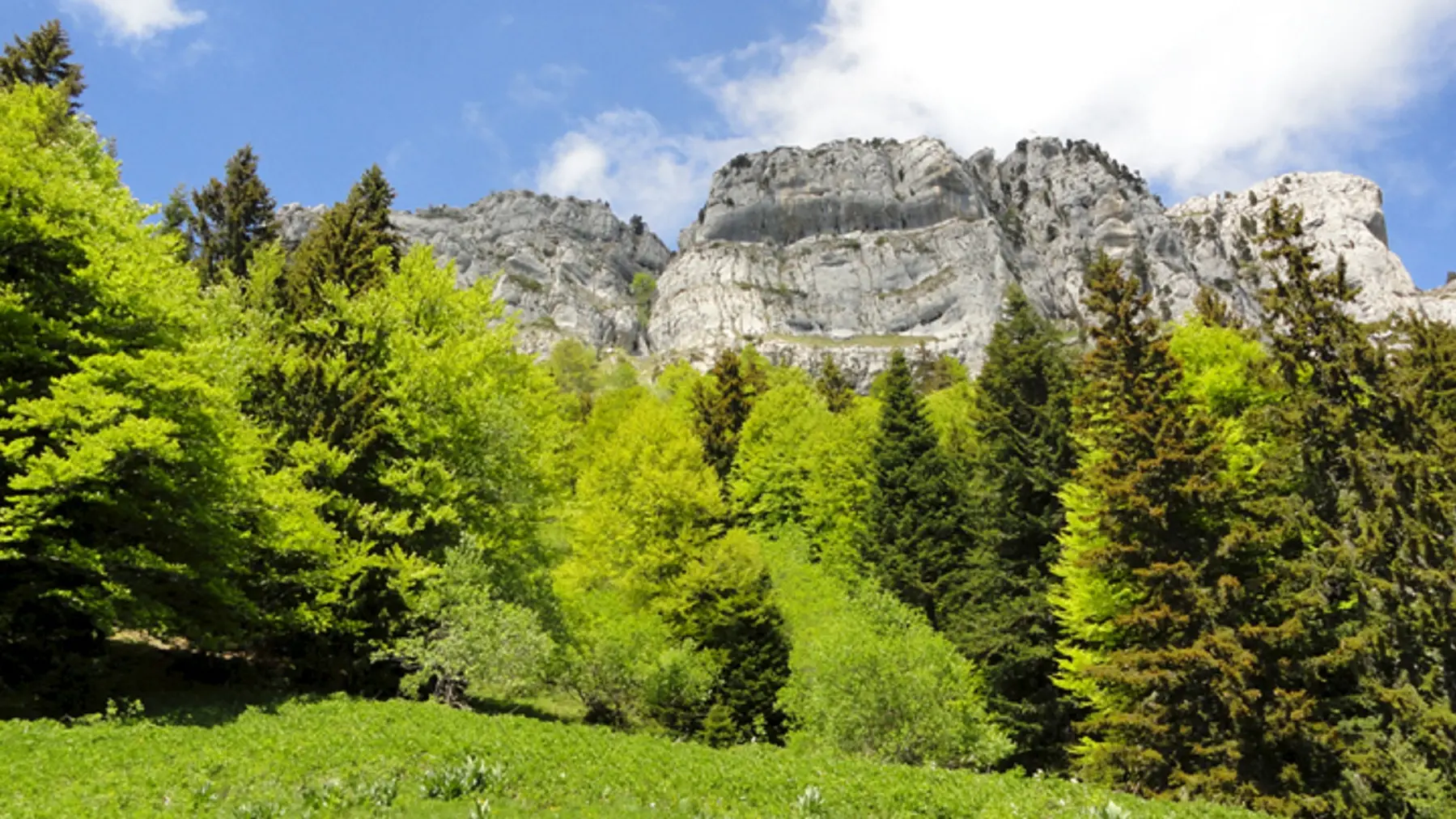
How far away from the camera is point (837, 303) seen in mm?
186250

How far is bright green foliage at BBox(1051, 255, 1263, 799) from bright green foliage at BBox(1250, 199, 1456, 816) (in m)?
1.03

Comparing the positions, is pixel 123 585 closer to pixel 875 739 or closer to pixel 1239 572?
pixel 875 739

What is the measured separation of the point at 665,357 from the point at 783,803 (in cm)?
15201

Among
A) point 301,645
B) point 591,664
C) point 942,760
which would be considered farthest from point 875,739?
point 301,645

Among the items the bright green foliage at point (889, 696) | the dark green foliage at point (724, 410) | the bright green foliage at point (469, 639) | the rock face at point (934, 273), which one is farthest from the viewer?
the rock face at point (934, 273)

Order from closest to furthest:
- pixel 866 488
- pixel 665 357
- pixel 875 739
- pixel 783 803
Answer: pixel 783 803 → pixel 875 739 → pixel 866 488 → pixel 665 357

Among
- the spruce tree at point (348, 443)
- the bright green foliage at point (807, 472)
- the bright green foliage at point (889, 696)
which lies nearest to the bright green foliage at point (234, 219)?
the spruce tree at point (348, 443)

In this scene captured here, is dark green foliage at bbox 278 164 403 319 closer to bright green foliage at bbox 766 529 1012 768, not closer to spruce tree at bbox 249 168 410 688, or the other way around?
spruce tree at bbox 249 168 410 688

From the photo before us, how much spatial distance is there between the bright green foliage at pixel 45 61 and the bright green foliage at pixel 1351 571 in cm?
5154

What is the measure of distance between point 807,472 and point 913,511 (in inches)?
423

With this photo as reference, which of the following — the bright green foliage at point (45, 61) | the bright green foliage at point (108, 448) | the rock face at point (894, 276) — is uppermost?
the rock face at point (894, 276)

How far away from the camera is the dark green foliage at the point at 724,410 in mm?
49562

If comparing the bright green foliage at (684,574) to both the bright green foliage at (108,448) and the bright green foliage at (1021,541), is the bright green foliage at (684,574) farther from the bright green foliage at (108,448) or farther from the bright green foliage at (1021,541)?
the bright green foliage at (108,448)

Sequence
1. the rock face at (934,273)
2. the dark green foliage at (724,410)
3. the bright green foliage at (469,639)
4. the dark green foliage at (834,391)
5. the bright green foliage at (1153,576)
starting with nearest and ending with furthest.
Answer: the bright green foliage at (1153,576)
the bright green foliage at (469,639)
the dark green foliage at (724,410)
the dark green foliage at (834,391)
the rock face at (934,273)
